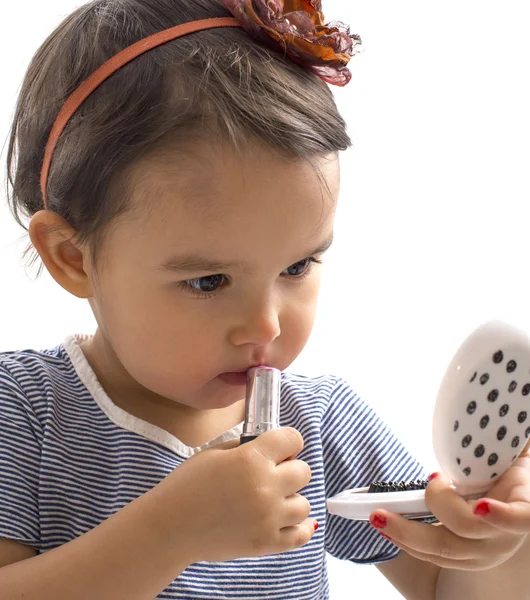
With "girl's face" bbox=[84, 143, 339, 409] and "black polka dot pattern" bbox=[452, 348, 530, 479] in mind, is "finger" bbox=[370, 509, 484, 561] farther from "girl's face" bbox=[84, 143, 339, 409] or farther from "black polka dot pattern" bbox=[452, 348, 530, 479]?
"girl's face" bbox=[84, 143, 339, 409]

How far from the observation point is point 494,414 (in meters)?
0.64

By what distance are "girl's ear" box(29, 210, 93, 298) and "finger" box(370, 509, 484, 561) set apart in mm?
318

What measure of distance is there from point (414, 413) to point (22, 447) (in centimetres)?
71

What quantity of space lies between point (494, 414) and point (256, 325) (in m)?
0.19

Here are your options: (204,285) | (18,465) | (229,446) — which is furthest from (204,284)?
(18,465)

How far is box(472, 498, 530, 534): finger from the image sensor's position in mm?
651

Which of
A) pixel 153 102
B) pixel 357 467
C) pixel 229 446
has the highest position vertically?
pixel 153 102

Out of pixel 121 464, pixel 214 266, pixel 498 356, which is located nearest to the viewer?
pixel 498 356

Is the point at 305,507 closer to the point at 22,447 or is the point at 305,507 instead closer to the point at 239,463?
the point at 239,463

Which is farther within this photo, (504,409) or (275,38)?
(275,38)

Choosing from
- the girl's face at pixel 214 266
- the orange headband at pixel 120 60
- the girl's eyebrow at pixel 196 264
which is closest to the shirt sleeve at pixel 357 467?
the girl's face at pixel 214 266

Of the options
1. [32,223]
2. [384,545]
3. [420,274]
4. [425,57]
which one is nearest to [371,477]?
[384,545]

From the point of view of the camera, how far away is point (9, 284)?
1376 millimetres

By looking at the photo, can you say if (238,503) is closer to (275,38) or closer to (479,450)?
(479,450)
